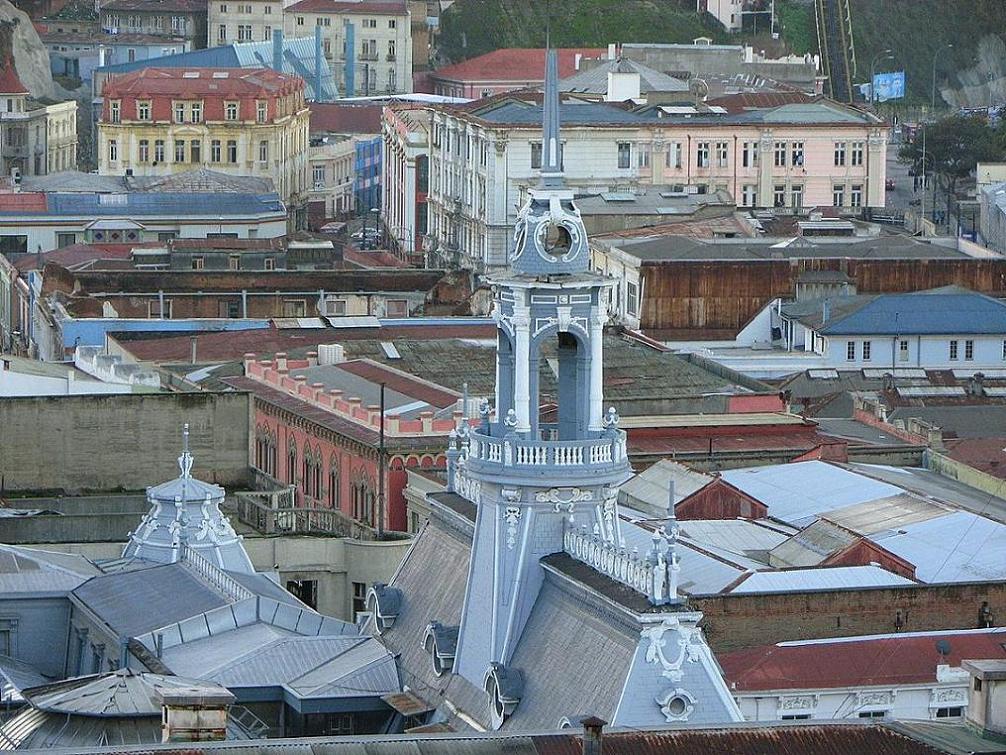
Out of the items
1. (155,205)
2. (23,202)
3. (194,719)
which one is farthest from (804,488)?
(23,202)

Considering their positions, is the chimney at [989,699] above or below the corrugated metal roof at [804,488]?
above

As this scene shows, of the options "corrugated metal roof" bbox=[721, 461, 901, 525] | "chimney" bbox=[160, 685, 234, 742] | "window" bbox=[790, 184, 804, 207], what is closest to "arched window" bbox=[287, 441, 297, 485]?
"corrugated metal roof" bbox=[721, 461, 901, 525]

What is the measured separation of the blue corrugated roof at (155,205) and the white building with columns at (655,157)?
965 cm

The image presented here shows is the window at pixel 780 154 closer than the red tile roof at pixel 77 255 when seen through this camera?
No

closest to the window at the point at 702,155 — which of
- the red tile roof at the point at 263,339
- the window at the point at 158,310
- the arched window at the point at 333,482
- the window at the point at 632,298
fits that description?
the window at the point at 632,298

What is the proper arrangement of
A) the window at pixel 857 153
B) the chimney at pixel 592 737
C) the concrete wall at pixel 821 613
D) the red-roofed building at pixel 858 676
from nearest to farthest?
1. the chimney at pixel 592 737
2. the red-roofed building at pixel 858 676
3. the concrete wall at pixel 821 613
4. the window at pixel 857 153

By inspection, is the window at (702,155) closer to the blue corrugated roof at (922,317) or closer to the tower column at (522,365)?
the blue corrugated roof at (922,317)

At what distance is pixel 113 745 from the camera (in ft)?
165

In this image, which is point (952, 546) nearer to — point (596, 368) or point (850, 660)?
point (850, 660)

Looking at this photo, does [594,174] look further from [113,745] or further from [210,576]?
[113,745]

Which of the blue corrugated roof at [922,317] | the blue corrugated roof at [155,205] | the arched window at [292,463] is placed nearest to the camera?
the arched window at [292,463]

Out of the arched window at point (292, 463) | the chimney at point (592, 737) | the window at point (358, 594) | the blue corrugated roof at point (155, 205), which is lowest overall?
the window at point (358, 594)

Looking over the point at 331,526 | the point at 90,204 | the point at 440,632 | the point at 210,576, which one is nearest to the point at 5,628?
the point at 210,576

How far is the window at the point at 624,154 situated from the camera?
7185 inches
